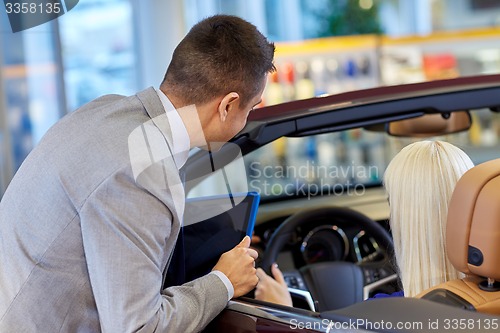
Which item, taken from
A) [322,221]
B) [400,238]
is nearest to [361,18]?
[322,221]

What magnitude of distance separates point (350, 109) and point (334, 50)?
471cm

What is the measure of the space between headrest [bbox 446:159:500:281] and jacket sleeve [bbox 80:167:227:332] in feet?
1.95

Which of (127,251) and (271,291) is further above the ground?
(127,251)

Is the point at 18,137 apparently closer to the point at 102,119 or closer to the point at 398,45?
the point at 398,45

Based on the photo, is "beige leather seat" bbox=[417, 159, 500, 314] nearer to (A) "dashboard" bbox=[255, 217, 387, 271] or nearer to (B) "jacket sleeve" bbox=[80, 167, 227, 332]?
(B) "jacket sleeve" bbox=[80, 167, 227, 332]

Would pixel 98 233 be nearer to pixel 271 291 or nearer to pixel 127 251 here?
pixel 127 251

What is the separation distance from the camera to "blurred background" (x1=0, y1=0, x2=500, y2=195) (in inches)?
270

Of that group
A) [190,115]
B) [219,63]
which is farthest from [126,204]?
[219,63]

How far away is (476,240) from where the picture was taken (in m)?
1.60

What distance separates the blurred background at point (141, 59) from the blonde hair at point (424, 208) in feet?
15.9

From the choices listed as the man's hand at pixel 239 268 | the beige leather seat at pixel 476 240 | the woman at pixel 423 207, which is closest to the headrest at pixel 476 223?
the beige leather seat at pixel 476 240

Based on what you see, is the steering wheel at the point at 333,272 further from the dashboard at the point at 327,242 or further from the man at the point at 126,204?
the man at the point at 126,204

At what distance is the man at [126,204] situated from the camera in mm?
1742

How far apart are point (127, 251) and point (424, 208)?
66 centimetres
